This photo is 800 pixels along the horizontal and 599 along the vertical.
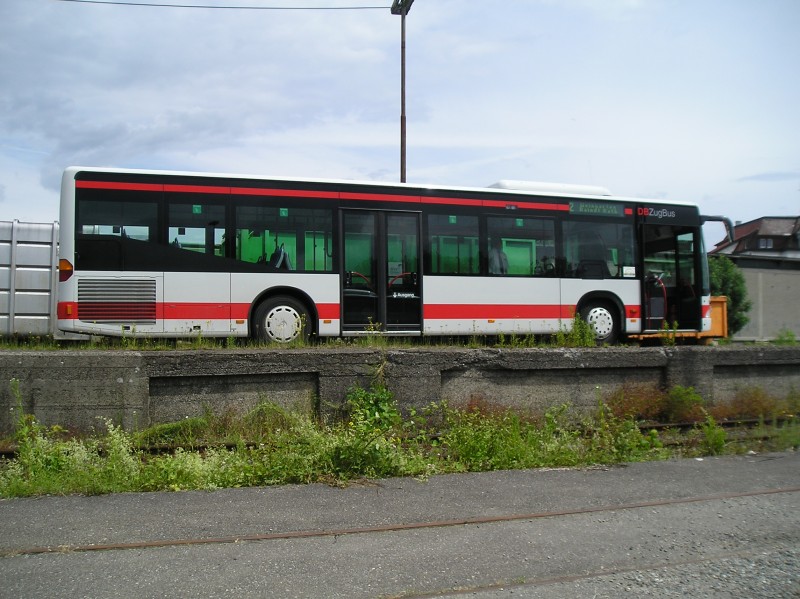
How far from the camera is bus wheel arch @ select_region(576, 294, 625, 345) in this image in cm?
1263

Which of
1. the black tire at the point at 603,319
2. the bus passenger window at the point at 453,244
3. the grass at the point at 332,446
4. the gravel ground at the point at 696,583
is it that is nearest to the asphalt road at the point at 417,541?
the gravel ground at the point at 696,583

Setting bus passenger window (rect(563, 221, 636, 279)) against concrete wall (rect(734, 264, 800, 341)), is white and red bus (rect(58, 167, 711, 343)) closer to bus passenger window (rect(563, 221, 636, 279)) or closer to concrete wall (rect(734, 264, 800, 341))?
bus passenger window (rect(563, 221, 636, 279))

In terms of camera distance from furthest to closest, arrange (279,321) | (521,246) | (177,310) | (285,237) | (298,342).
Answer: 1. (521,246)
2. (285,237)
3. (279,321)
4. (177,310)
5. (298,342)

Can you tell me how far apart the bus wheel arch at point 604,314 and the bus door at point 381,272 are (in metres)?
3.39

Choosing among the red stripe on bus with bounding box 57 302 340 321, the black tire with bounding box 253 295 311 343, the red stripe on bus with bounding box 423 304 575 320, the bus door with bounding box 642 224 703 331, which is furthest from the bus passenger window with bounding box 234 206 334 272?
the bus door with bounding box 642 224 703 331

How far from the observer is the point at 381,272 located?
37.3ft

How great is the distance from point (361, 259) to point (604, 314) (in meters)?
4.91

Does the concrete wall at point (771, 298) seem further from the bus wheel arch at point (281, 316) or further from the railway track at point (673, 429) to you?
the bus wheel arch at point (281, 316)

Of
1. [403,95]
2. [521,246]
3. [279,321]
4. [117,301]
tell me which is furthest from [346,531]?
[403,95]

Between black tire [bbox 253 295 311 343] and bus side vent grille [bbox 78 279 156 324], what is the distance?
1.60 meters

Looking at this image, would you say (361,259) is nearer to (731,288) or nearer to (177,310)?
(177,310)

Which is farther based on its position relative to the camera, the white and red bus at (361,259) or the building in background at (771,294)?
the building in background at (771,294)

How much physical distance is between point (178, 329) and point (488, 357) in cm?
509

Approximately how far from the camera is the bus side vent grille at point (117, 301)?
9.95 meters
